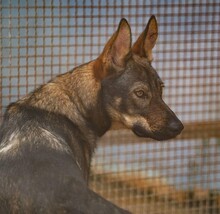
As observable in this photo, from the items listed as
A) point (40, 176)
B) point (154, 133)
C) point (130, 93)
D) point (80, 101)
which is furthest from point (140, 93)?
point (40, 176)

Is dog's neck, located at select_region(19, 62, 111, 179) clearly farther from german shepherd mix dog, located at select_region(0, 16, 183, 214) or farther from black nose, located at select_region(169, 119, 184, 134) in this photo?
black nose, located at select_region(169, 119, 184, 134)

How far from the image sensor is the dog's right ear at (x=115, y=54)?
21.0ft

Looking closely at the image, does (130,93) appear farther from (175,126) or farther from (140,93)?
(175,126)

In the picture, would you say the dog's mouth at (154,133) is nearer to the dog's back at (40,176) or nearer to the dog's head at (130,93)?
the dog's head at (130,93)

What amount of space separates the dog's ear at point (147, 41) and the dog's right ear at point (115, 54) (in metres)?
0.22

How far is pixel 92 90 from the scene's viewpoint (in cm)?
650

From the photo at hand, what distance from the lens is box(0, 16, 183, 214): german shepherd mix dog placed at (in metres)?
5.62

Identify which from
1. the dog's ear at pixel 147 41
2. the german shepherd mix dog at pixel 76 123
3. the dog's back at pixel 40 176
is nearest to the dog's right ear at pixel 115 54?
the german shepherd mix dog at pixel 76 123

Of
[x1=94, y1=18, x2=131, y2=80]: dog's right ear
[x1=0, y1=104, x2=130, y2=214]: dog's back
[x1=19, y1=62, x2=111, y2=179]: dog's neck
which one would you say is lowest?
[x1=0, y1=104, x2=130, y2=214]: dog's back

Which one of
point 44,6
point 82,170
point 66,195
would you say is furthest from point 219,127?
point 66,195

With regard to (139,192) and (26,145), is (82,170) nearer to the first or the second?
(26,145)

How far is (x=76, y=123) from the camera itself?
20.8ft

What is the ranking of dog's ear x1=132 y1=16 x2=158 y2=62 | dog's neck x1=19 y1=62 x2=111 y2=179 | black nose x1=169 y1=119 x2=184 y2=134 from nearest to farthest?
dog's neck x1=19 y1=62 x2=111 y2=179
black nose x1=169 y1=119 x2=184 y2=134
dog's ear x1=132 y1=16 x2=158 y2=62

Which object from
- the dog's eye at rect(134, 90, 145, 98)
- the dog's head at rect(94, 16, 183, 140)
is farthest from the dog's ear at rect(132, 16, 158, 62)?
the dog's eye at rect(134, 90, 145, 98)
